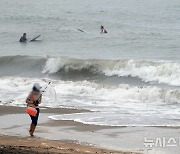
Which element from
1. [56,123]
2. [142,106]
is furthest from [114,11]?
[56,123]

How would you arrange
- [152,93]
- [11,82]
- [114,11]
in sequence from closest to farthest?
[152,93] < [11,82] < [114,11]

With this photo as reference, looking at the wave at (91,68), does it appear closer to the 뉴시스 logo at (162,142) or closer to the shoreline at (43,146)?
the 뉴시스 logo at (162,142)

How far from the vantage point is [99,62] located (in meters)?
25.2

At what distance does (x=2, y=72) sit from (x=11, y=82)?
156 inches

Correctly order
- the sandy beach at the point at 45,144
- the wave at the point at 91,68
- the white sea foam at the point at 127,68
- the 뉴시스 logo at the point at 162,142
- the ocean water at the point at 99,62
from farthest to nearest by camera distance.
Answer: the wave at the point at 91,68
the white sea foam at the point at 127,68
the ocean water at the point at 99,62
the 뉴시스 logo at the point at 162,142
the sandy beach at the point at 45,144

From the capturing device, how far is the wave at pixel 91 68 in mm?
22109

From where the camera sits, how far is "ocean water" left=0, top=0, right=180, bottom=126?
54.4 ft

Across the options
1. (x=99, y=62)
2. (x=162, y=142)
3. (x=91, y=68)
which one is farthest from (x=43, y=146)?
(x=99, y=62)

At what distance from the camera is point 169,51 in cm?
2827

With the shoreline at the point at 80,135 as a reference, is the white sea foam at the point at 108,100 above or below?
above

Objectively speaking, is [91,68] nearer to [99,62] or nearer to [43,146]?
[99,62]

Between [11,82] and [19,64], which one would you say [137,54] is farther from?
[11,82]

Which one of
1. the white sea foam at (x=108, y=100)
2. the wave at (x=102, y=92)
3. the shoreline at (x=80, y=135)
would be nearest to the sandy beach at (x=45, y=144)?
the shoreline at (x=80, y=135)

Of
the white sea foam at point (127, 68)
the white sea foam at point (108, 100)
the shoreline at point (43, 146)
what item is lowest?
the shoreline at point (43, 146)
